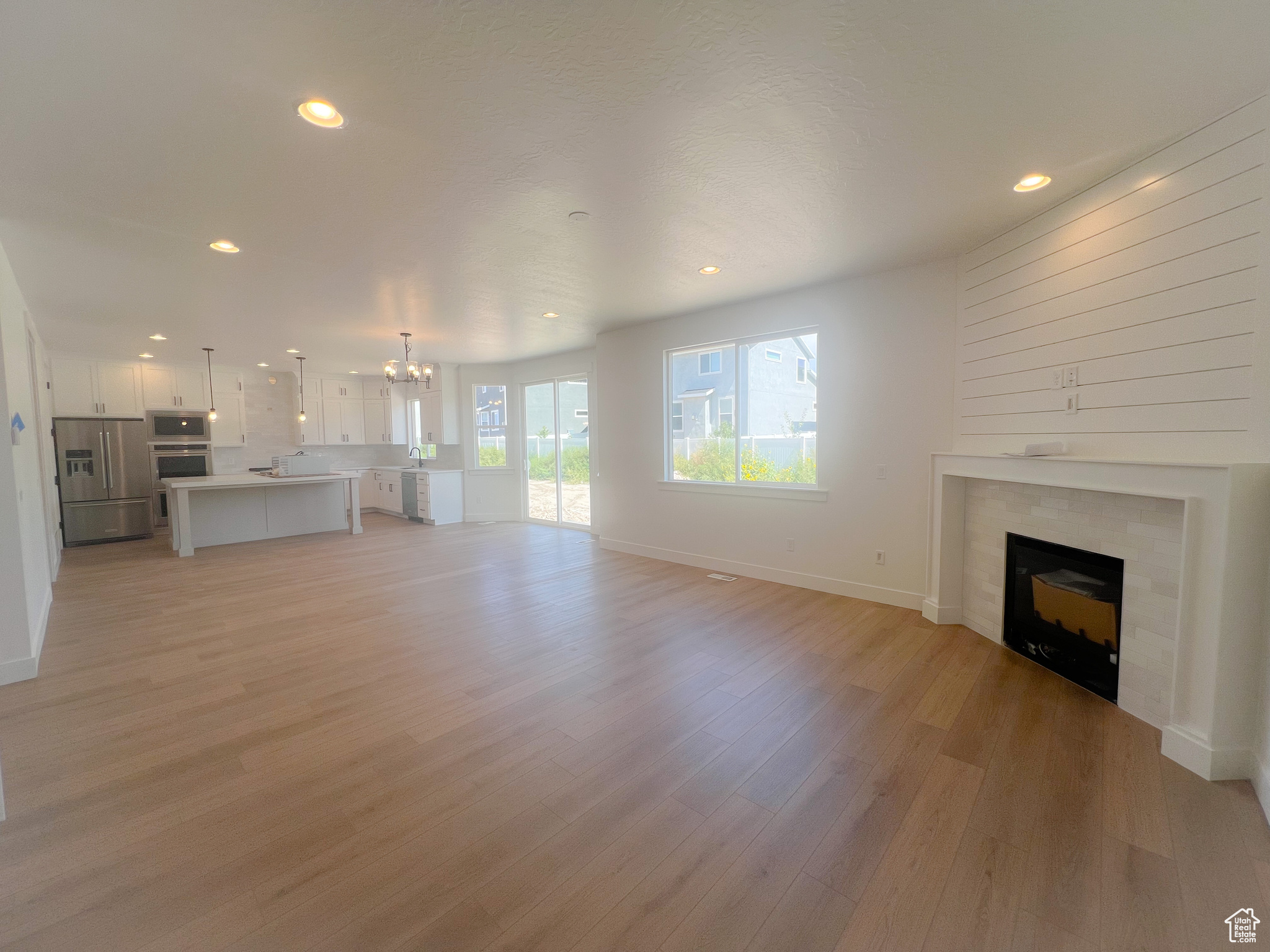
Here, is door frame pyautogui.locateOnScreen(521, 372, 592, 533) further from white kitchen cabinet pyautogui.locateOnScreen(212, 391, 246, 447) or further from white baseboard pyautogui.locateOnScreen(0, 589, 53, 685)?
white baseboard pyautogui.locateOnScreen(0, 589, 53, 685)

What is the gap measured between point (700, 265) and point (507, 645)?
3.15 meters

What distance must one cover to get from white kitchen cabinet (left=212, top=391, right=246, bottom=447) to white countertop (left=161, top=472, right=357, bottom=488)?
0.76 metres

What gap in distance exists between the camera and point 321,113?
6.52 ft

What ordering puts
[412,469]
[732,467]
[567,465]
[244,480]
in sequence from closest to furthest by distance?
1. [732,467]
2. [244,480]
3. [567,465]
4. [412,469]

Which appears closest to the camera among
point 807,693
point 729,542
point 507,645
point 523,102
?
point 523,102

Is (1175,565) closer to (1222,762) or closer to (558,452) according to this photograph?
(1222,762)

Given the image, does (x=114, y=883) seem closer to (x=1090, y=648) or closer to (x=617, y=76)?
(x=617, y=76)

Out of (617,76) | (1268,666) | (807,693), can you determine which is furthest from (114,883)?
(1268,666)

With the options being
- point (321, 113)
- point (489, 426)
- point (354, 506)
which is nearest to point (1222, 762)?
point (321, 113)

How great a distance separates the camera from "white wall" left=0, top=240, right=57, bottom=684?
2951mm

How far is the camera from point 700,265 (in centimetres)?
386

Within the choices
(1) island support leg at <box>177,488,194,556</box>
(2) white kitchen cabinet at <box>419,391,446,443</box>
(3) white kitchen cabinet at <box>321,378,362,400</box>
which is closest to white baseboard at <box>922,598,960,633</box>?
(2) white kitchen cabinet at <box>419,391,446,443</box>

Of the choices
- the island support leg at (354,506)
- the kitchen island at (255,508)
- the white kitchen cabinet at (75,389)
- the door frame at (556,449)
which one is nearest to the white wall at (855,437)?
the door frame at (556,449)

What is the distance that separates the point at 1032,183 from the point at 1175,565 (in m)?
2.05
